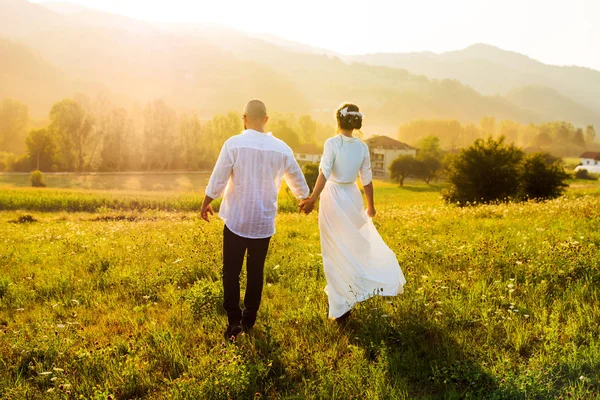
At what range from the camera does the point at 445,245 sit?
8.43 meters

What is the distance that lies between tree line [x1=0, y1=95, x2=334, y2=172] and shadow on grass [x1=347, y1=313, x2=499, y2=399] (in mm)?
56047

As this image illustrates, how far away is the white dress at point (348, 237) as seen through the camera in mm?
5496

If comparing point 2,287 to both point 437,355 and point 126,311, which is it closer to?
point 126,311

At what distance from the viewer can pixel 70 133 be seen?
56.5 metres

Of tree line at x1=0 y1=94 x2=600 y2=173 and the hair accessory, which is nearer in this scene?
the hair accessory

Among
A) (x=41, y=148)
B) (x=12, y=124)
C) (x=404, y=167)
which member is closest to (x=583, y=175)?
(x=404, y=167)

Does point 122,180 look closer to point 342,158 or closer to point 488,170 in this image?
point 488,170

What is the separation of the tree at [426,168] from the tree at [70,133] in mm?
52862

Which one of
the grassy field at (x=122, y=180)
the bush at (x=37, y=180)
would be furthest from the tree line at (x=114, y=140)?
the bush at (x=37, y=180)

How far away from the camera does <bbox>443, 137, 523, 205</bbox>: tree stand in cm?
2927

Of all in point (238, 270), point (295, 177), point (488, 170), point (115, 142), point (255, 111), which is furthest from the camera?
point (115, 142)

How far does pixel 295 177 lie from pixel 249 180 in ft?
2.19

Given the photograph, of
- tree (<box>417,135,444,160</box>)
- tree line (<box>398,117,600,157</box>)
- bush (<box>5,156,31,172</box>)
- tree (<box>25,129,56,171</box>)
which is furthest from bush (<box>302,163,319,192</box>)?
tree line (<box>398,117,600,157</box>)

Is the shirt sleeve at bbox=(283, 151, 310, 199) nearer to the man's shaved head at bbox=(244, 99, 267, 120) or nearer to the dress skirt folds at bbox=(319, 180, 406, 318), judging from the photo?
the dress skirt folds at bbox=(319, 180, 406, 318)
